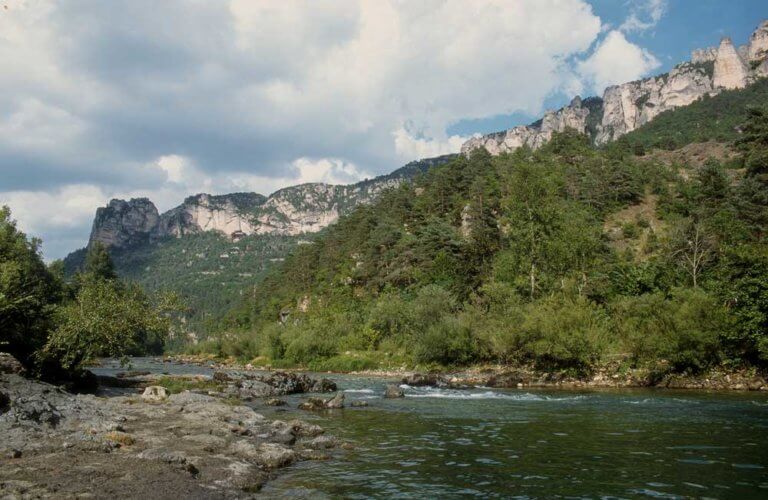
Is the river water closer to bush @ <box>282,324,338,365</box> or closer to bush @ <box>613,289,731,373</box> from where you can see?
bush @ <box>613,289,731,373</box>

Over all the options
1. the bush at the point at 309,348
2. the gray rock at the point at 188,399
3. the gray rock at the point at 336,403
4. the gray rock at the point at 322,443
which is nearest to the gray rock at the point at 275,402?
the gray rock at the point at 336,403

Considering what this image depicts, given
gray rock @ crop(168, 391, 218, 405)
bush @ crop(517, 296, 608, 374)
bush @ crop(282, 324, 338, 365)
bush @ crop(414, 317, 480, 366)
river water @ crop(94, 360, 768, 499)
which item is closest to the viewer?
river water @ crop(94, 360, 768, 499)

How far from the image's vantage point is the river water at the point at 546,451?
13125mm

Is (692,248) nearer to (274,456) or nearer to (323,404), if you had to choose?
(323,404)

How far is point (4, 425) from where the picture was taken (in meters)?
15.8

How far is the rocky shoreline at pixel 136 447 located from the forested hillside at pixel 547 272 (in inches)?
1291

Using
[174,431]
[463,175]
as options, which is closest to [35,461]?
[174,431]

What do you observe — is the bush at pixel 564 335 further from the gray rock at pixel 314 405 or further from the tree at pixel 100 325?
the tree at pixel 100 325

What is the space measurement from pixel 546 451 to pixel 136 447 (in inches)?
538

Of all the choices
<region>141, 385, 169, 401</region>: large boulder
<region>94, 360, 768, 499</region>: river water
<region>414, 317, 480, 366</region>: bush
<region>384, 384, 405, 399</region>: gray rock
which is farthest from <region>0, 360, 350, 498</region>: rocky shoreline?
<region>414, 317, 480, 366</region>: bush

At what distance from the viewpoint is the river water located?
517 inches

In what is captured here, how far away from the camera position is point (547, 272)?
6694 cm

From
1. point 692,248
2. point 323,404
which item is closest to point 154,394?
point 323,404

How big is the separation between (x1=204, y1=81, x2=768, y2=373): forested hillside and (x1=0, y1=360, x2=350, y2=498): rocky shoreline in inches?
1291
